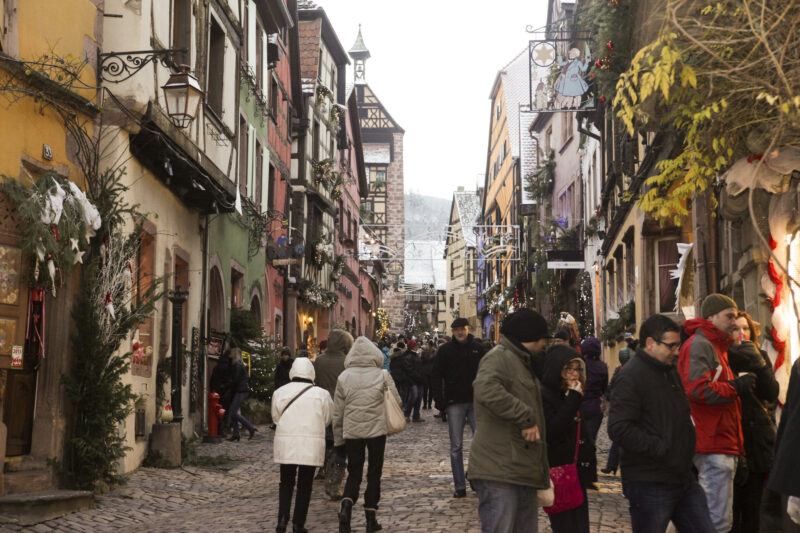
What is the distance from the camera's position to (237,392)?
682 inches

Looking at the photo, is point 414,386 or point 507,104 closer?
point 414,386

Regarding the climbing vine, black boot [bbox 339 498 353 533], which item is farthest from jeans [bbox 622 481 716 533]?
black boot [bbox 339 498 353 533]

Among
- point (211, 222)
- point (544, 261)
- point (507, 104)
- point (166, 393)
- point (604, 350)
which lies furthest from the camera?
point (507, 104)

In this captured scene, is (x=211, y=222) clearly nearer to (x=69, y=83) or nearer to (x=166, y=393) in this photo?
(x=166, y=393)

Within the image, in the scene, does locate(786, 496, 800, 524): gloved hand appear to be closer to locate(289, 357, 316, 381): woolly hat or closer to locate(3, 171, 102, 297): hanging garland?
locate(289, 357, 316, 381): woolly hat

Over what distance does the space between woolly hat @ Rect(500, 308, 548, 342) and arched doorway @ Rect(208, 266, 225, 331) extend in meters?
12.9

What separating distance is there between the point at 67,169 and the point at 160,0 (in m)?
3.68

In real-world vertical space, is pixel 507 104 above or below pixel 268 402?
above

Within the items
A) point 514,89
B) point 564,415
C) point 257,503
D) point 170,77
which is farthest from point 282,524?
point 514,89

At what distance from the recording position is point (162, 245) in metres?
14.1

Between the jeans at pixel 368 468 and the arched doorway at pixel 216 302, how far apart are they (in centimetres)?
988

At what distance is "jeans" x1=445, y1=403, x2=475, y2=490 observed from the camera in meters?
10.2

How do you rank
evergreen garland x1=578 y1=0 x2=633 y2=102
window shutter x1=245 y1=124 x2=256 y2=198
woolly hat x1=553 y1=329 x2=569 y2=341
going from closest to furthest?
woolly hat x1=553 y1=329 x2=569 y2=341
evergreen garland x1=578 y1=0 x2=633 y2=102
window shutter x1=245 y1=124 x2=256 y2=198

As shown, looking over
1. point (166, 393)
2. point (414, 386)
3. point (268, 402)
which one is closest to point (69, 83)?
point (166, 393)
